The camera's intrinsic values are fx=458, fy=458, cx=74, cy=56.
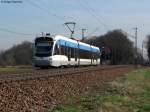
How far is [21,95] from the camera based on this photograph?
15.2m

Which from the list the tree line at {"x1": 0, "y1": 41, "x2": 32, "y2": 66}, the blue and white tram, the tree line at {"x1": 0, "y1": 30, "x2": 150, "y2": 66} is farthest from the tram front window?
the tree line at {"x1": 0, "y1": 41, "x2": 32, "y2": 66}

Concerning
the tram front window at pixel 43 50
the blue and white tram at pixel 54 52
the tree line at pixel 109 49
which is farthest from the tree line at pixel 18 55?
the tram front window at pixel 43 50

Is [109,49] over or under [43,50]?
over

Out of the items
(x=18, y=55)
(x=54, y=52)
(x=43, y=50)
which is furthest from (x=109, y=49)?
(x=43, y=50)

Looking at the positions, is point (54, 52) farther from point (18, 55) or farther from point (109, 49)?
point (18, 55)

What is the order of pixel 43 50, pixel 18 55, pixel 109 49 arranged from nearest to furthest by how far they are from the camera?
pixel 43 50, pixel 109 49, pixel 18 55

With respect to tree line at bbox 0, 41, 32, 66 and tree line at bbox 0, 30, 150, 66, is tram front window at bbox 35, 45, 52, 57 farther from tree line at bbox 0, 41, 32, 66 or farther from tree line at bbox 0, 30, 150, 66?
tree line at bbox 0, 41, 32, 66

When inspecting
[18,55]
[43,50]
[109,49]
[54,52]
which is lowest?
[54,52]

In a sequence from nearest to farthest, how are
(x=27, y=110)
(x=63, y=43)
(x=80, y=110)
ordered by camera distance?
(x=27, y=110) < (x=80, y=110) < (x=63, y=43)

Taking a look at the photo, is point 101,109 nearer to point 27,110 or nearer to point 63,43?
point 27,110

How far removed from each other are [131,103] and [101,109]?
3574mm

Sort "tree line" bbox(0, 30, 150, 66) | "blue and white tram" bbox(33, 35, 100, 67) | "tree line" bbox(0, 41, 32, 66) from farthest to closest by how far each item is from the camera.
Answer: "tree line" bbox(0, 30, 150, 66), "tree line" bbox(0, 41, 32, 66), "blue and white tram" bbox(33, 35, 100, 67)

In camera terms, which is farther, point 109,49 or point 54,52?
point 109,49

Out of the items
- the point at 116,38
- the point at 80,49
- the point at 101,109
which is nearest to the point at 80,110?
the point at 101,109
